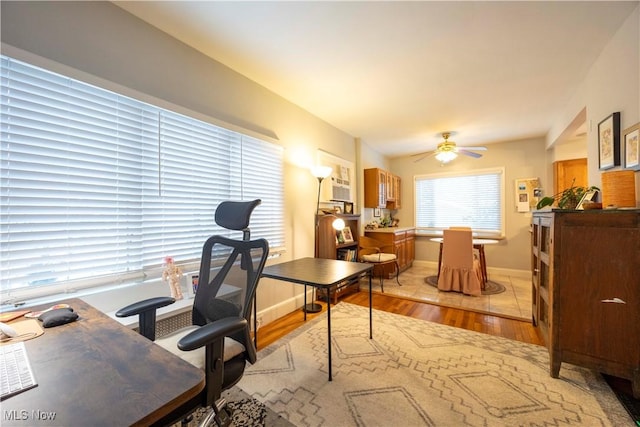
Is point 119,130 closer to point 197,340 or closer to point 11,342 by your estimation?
point 11,342

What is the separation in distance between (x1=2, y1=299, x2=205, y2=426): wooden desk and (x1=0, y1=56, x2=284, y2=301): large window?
2.25ft

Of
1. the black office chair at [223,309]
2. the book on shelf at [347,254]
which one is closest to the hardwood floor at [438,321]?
the book on shelf at [347,254]

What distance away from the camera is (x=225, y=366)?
1181 millimetres

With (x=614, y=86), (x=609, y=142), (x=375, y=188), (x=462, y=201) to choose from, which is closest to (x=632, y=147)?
(x=609, y=142)

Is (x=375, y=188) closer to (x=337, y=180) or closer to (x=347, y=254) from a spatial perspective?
(x=337, y=180)

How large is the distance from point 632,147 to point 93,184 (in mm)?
3639

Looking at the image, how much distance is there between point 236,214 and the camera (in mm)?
1501

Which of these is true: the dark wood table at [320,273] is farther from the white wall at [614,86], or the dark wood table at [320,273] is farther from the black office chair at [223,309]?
the white wall at [614,86]

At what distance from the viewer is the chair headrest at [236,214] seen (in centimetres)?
146

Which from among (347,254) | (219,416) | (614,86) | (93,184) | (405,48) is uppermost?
(405,48)

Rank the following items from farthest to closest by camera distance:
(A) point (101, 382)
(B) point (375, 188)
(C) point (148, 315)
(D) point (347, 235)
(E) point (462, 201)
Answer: (E) point (462, 201) → (B) point (375, 188) → (D) point (347, 235) → (C) point (148, 315) → (A) point (101, 382)

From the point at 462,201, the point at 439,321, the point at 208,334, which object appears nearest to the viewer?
the point at 208,334

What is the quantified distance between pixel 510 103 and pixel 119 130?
418 centimetres

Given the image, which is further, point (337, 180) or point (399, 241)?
point (399, 241)
